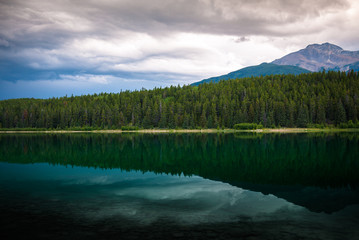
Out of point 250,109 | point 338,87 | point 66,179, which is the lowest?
point 66,179

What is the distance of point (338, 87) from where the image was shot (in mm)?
177375

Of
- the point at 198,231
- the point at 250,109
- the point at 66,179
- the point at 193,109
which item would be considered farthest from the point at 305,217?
the point at 193,109

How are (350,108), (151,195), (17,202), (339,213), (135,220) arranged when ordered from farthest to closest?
1. (350,108)
2. (151,195)
3. (17,202)
4. (339,213)
5. (135,220)

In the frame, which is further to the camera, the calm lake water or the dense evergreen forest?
the dense evergreen forest

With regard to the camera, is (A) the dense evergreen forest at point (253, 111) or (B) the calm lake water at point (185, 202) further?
(A) the dense evergreen forest at point (253, 111)

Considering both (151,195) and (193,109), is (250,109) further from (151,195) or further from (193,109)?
(151,195)

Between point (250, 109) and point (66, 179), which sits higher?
point (250, 109)

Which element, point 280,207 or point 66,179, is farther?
point 66,179

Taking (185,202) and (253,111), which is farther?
(253,111)

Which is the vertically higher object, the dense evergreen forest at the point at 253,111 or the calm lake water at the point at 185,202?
the dense evergreen forest at the point at 253,111

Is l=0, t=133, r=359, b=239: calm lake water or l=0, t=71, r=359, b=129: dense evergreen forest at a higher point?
l=0, t=71, r=359, b=129: dense evergreen forest

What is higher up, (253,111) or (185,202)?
(253,111)

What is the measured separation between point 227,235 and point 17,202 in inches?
597

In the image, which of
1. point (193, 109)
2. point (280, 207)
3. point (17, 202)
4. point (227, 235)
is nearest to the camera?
point (227, 235)
